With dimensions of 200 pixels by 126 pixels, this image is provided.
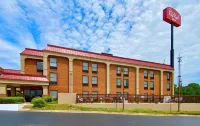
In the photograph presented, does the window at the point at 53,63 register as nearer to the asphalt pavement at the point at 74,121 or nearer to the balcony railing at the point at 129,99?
the balcony railing at the point at 129,99

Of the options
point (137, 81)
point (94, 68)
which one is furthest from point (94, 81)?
point (137, 81)

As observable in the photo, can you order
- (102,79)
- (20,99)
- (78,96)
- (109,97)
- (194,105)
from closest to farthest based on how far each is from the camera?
(20,99) < (78,96) < (109,97) < (194,105) < (102,79)

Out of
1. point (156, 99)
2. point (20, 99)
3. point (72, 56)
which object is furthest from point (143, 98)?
point (20, 99)

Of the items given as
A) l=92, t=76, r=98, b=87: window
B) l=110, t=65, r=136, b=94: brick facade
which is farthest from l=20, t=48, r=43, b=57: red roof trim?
l=110, t=65, r=136, b=94: brick facade

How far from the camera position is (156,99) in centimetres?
3503

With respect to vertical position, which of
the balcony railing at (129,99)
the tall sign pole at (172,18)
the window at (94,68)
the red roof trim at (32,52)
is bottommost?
the balcony railing at (129,99)

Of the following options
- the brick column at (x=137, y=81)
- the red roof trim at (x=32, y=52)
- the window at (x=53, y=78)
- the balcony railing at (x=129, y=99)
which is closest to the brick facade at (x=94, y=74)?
the brick column at (x=137, y=81)

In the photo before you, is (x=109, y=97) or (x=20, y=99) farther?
(x=109, y=97)

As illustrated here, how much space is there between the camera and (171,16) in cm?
4950

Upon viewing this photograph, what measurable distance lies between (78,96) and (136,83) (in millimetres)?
18363

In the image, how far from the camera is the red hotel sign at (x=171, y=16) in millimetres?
48025

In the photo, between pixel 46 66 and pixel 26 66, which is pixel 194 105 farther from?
pixel 26 66

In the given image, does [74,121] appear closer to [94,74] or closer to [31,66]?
[31,66]

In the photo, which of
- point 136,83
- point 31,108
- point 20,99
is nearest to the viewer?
point 31,108
